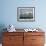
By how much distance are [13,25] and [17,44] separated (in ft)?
2.41

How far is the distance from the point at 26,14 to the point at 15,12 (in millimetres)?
368

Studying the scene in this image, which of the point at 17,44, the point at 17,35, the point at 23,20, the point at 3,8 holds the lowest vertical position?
the point at 17,44

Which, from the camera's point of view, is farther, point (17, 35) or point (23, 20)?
point (23, 20)

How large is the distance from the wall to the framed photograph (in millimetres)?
99

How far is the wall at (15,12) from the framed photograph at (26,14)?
99mm

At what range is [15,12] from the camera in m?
4.36

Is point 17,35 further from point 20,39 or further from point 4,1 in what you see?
point 4,1

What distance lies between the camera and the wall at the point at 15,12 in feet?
14.2

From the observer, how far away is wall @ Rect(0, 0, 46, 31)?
434cm

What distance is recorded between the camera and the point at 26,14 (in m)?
4.38

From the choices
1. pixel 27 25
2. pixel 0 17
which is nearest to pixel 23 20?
pixel 27 25

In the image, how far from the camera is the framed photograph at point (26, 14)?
436cm

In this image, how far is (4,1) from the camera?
14.2 feet

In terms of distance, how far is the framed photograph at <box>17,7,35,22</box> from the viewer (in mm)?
4355
